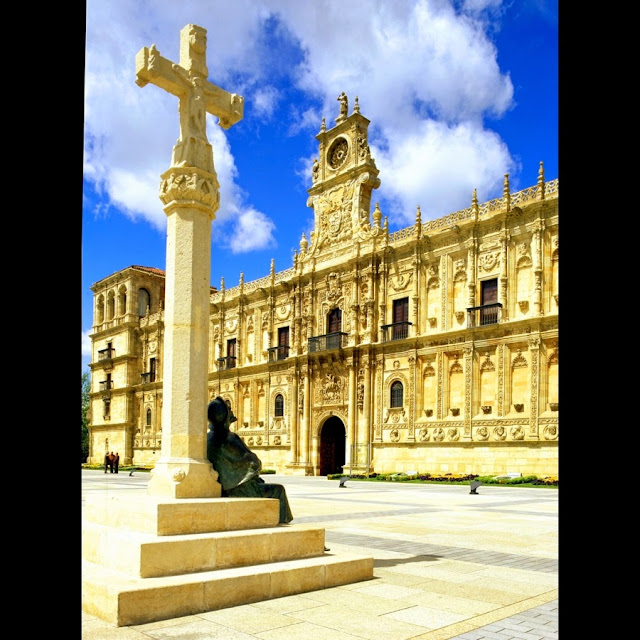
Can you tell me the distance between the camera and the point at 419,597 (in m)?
6.37

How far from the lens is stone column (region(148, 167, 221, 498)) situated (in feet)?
23.3

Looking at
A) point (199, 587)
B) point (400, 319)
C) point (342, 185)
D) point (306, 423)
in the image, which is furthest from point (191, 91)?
point (306, 423)

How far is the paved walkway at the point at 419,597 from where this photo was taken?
518 centimetres

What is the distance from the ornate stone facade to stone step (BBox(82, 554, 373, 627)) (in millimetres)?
21700

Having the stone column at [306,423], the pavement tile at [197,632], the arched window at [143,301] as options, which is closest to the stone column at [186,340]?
the pavement tile at [197,632]

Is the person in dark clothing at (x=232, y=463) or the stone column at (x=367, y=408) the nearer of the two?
the person in dark clothing at (x=232, y=463)

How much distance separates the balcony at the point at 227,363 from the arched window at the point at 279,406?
→ 5.29m

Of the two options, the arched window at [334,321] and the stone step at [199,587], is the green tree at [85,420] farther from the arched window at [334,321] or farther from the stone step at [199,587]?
the stone step at [199,587]

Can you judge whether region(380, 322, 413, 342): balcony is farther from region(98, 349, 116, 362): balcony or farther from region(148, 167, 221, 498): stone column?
region(98, 349, 116, 362): balcony

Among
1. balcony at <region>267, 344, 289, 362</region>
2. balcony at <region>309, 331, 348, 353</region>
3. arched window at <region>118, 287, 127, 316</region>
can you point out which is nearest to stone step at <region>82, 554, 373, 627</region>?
balcony at <region>309, 331, 348, 353</region>

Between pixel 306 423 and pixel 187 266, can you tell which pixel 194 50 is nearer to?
pixel 187 266

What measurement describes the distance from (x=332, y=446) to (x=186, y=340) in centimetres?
3168
